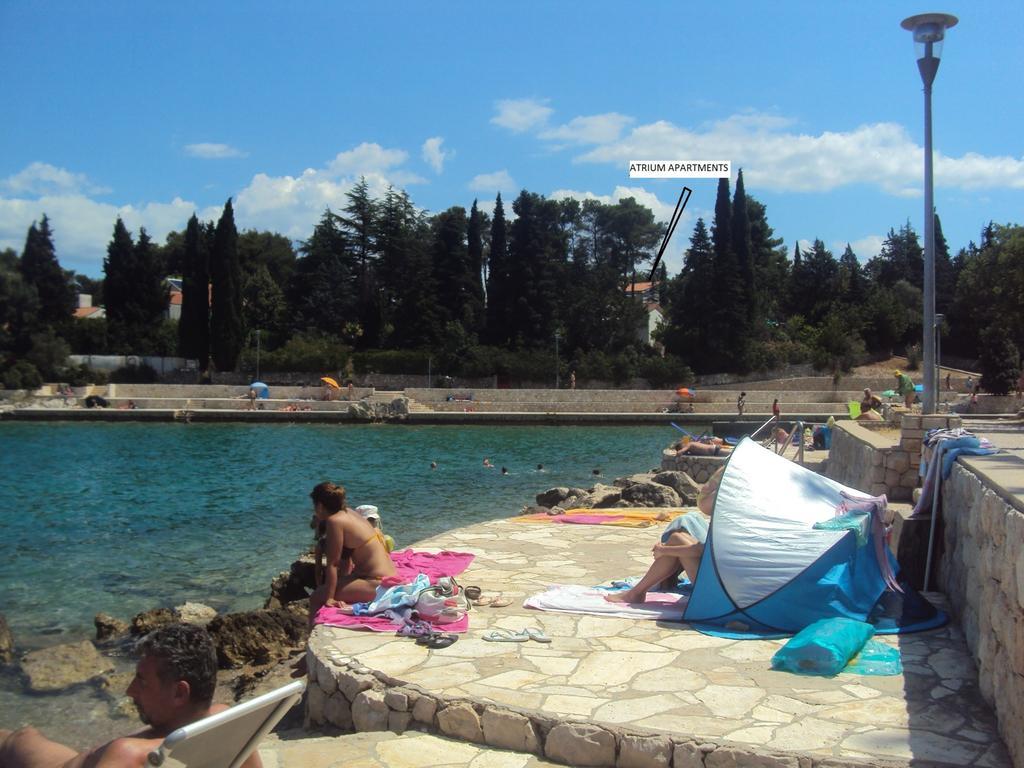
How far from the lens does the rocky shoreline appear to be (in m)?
7.42

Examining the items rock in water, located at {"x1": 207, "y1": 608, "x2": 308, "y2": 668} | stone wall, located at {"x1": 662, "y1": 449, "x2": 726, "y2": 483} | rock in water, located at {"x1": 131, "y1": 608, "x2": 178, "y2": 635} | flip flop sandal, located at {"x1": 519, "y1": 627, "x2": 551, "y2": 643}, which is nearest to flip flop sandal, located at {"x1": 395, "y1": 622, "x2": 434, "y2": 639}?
flip flop sandal, located at {"x1": 519, "y1": 627, "x2": 551, "y2": 643}

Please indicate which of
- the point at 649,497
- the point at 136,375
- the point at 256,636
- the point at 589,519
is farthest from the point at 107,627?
the point at 136,375

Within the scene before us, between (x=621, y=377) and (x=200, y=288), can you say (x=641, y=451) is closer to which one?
(x=621, y=377)

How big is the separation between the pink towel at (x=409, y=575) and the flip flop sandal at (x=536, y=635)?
40 cm

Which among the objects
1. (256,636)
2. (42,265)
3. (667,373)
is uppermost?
(42,265)

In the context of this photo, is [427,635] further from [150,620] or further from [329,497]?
[150,620]

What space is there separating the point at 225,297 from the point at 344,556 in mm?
46573

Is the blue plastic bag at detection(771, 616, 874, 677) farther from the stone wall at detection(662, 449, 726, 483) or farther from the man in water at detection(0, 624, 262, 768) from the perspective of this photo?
the stone wall at detection(662, 449, 726, 483)

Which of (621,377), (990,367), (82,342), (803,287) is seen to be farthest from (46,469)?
(803,287)

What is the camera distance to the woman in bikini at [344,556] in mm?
6320

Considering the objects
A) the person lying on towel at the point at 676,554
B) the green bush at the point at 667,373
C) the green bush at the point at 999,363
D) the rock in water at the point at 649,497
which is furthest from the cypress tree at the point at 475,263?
the person lying on towel at the point at 676,554

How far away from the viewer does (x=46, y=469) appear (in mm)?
25406

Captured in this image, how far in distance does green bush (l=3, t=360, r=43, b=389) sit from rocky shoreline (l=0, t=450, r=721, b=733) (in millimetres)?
29105

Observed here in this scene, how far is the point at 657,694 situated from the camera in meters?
4.67
